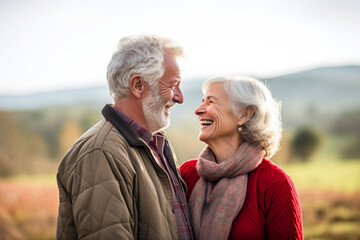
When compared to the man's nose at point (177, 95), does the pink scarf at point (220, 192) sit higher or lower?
lower

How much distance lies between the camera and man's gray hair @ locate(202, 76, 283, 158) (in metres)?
2.86

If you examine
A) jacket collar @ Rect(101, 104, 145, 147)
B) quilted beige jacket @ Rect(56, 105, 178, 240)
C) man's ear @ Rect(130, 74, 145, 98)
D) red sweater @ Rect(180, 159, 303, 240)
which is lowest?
red sweater @ Rect(180, 159, 303, 240)

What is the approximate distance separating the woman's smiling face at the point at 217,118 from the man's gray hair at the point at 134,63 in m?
0.55

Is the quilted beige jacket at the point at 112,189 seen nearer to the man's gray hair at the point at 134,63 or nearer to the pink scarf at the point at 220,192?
the man's gray hair at the point at 134,63

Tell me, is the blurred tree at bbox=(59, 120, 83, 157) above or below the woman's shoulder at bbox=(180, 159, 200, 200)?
below

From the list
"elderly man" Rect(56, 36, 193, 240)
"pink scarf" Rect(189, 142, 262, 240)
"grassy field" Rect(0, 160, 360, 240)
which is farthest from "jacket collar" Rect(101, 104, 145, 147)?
"grassy field" Rect(0, 160, 360, 240)

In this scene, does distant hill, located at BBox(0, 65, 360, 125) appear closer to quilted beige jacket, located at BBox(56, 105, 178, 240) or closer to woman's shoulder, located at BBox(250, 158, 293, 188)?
woman's shoulder, located at BBox(250, 158, 293, 188)

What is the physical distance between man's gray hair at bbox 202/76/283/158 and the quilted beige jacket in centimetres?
81

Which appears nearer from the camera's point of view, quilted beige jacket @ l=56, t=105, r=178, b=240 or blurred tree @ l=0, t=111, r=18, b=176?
quilted beige jacket @ l=56, t=105, r=178, b=240

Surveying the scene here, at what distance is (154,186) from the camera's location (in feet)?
7.63

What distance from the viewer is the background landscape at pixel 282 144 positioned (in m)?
8.70

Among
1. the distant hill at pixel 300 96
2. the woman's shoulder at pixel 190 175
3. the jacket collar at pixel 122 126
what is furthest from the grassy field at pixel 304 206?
the jacket collar at pixel 122 126

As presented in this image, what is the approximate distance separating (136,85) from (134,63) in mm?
136

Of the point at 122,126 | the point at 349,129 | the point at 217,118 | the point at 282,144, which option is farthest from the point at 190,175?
the point at 349,129
